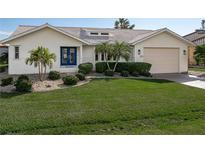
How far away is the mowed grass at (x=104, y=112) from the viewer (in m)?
6.16

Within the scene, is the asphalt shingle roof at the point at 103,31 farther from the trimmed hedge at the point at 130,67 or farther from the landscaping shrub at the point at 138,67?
the landscaping shrub at the point at 138,67

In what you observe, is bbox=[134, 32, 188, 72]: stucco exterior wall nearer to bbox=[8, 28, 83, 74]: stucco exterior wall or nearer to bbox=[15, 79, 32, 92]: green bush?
bbox=[8, 28, 83, 74]: stucco exterior wall

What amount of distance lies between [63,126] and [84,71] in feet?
33.4

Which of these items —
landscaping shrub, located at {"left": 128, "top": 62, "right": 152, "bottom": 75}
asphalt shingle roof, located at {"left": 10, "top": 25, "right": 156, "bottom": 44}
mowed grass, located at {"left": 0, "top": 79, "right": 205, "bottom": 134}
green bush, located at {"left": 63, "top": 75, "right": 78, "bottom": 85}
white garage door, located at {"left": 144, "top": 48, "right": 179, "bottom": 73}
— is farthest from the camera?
asphalt shingle roof, located at {"left": 10, "top": 25, "right": 156, "bottom": 44}

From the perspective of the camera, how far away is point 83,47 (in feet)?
63.4

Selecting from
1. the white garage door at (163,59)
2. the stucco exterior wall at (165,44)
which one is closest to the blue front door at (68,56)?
the stucco exterior wall at (165,44)

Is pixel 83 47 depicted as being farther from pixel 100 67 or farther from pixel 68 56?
pixel 100 67

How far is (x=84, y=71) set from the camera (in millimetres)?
16328

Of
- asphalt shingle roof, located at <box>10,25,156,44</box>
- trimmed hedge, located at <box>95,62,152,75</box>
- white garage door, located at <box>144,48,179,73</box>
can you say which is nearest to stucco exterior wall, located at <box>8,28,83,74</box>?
asphalt shingle roof, located at <box>10,25,156,44</box>

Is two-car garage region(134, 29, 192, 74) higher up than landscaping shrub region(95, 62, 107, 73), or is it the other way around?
two-car garage region(134, 29, 192, 74)

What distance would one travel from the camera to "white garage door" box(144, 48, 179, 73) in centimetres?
1928

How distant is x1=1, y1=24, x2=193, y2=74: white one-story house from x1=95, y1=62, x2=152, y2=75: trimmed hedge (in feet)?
3.77
